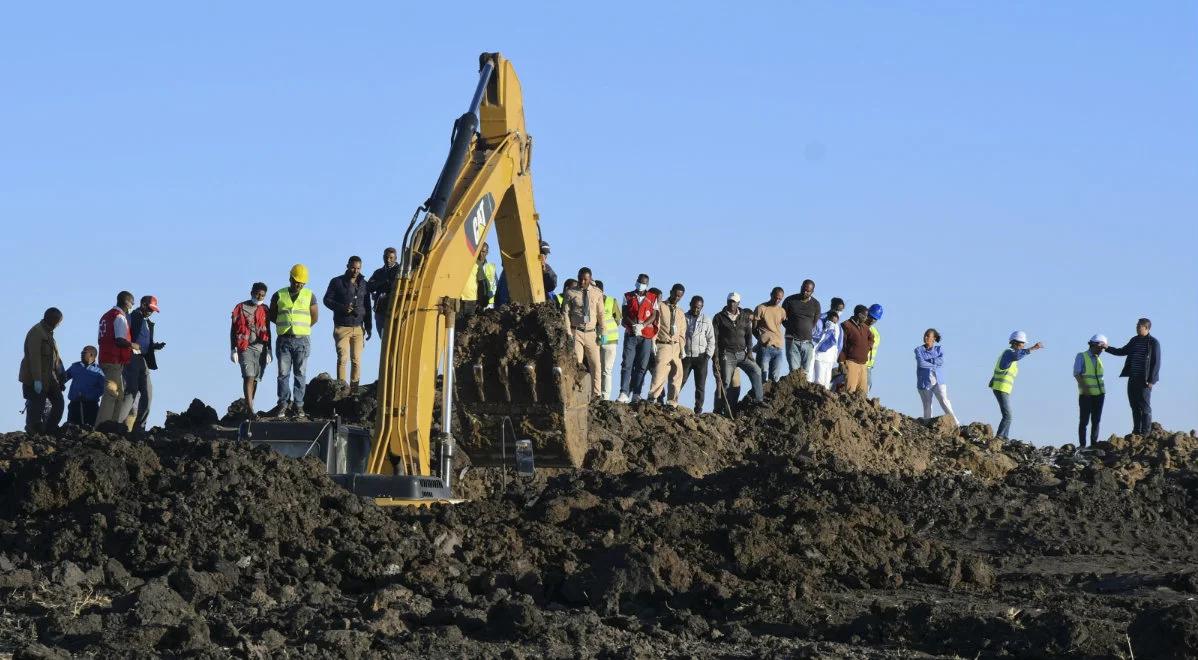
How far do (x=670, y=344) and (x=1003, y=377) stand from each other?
5271mm

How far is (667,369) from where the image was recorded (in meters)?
22.2

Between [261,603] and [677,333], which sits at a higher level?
[677,333]

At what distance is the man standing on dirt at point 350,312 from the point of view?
20.2 metres

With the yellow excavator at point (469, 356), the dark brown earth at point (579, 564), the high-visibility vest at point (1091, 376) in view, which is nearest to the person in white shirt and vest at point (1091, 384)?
the high-visibility vest at point (1091, 376)

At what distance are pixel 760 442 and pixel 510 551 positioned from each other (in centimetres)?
1089

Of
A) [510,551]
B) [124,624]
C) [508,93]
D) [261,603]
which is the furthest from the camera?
[508,93]

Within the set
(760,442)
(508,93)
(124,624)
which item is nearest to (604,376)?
(760,442)

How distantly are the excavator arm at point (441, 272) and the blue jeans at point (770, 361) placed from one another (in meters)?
7.61

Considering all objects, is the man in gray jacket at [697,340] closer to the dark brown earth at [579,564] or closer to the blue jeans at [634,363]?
the blue jeans at [634,363]

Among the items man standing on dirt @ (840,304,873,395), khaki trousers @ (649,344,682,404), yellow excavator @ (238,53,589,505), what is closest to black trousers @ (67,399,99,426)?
yellow excavator @ (238,53,589,505)

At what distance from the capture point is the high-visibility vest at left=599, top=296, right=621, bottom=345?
21.4m

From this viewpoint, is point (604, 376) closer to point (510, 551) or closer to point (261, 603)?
point (510, 551)

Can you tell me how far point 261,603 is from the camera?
34.0ft

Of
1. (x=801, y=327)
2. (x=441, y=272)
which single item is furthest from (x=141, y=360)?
(x=801, y=327)
